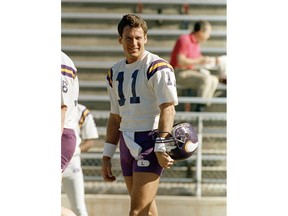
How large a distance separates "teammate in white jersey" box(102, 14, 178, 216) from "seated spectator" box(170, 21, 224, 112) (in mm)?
2564

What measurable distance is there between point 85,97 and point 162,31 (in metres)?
1.07

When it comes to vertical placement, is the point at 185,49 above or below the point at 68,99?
above

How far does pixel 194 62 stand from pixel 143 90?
112 inches

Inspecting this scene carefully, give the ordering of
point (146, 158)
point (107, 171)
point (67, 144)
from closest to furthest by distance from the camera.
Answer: point (146, 158), point (107, 171), point (67, 144)

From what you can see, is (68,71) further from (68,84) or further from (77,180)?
(77,180)

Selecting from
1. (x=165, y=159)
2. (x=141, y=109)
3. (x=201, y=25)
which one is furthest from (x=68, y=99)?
(x=201, y=25)

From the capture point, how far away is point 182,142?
6008mm

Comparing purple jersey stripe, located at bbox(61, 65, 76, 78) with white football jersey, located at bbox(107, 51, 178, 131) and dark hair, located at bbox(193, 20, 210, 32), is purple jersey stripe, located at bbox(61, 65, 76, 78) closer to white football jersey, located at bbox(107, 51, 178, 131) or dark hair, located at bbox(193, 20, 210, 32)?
white football jersey, located at bbox(107, 51, 178, 131)

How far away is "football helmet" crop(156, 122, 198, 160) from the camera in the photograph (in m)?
5.95

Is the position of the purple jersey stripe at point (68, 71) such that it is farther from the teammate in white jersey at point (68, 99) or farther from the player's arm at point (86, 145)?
the player's arm at point (86, 145)

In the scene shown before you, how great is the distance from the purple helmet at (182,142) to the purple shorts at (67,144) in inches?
31.5

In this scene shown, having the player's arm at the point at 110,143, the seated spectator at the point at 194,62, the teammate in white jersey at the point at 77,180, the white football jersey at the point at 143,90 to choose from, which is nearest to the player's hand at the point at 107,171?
the player's arm at the point at 110,143

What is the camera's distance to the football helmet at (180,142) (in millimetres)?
5945

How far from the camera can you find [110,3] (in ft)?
25.7
